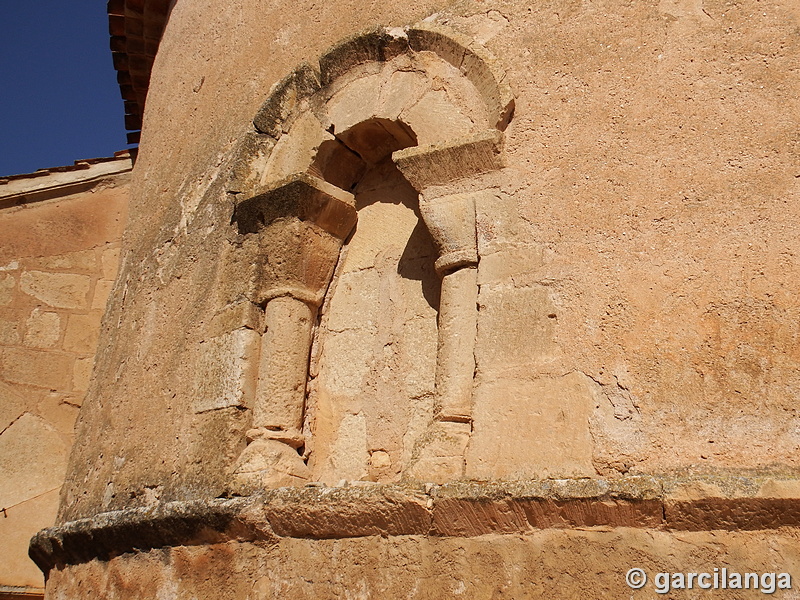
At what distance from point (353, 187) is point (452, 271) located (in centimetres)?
104

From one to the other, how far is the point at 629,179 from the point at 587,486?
1158 millimetres

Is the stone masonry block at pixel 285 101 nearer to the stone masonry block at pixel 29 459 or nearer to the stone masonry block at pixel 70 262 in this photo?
the stone masonry block at pixel 70 262

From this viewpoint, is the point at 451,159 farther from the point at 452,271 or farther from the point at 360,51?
the point at 360,51

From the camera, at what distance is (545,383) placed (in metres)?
3.07

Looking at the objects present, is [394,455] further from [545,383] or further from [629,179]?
[629,179]

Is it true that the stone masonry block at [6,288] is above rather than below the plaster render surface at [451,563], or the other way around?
above

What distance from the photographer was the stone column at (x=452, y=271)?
317cm

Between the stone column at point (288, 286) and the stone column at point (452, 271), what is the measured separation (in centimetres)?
55

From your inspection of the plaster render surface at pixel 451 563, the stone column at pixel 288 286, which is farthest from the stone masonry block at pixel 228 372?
the plaster render surface at pixel 451 563

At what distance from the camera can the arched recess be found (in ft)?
11.2

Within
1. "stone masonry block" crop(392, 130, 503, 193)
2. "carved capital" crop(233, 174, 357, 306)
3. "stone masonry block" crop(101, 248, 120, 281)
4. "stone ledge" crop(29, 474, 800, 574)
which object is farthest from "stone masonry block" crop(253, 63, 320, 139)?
"stone masonry block" crop(101, 248, 120, 281)

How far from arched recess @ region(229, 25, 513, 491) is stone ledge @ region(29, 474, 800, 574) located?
17 cm

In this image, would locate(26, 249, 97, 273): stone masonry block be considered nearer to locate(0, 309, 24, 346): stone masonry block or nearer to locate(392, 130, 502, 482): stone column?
locate(0, 309, 24, 346): stone masonry block

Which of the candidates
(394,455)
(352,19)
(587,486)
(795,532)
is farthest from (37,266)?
(795,532)
